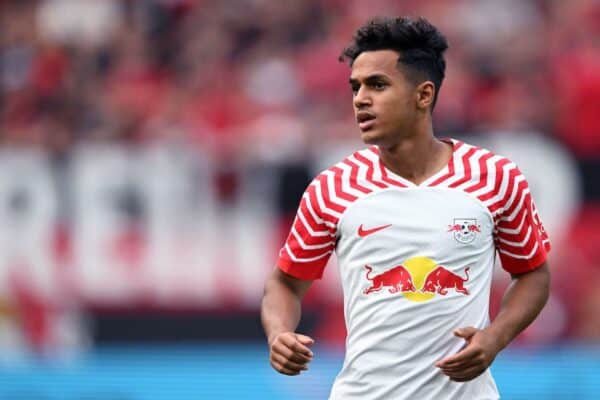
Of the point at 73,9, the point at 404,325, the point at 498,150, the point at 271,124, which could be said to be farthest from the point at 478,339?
the point at 73,9

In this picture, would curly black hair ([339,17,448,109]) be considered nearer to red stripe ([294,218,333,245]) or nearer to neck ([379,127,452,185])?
neck ([379,127,452,185])

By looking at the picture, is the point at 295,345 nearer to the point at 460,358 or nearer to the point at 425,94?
the point at 460,358

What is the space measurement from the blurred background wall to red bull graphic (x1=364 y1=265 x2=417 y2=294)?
14.6 feet

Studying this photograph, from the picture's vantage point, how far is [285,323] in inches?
177

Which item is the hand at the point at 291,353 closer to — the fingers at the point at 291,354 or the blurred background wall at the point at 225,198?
the fingers at the point at 291,354

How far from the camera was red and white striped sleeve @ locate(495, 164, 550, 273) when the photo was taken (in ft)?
14.6

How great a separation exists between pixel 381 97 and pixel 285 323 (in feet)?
2.74

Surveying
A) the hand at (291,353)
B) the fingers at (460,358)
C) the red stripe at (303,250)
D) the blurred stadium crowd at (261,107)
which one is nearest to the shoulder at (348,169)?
the red stripe at (303,250)

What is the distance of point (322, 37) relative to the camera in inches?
452

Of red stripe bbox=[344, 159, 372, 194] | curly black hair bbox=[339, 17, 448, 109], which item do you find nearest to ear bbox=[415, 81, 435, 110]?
curly black hair bbox=[339, 17, 448, 109]

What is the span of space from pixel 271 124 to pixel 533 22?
247cm

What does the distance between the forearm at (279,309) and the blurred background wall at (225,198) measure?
14.2 feet

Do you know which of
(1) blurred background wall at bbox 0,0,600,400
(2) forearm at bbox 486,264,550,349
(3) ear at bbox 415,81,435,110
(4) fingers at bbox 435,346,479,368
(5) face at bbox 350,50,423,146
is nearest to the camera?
(4) fingers at bbox 435,346,479,368

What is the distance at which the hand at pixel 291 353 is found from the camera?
418cm
